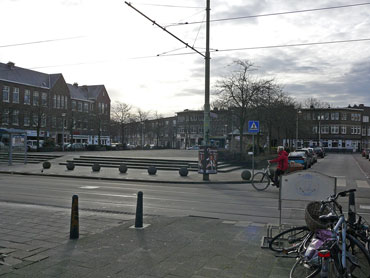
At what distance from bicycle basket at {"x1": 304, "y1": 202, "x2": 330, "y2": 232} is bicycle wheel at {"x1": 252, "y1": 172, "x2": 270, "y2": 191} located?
10859 mm

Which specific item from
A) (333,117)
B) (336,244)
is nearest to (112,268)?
(336,244)

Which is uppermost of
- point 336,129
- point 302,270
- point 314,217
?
point 336,129

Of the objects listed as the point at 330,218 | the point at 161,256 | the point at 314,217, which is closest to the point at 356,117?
the point at 314,217

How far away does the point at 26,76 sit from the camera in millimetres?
69000

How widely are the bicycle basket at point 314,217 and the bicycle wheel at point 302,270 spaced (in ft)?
1.59

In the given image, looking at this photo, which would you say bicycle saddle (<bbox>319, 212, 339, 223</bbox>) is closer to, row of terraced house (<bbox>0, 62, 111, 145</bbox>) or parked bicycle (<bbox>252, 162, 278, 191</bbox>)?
parked bicycle (<bbox>252, 162, 278, 191</bbox>)

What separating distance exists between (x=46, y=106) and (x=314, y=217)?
2321 inches

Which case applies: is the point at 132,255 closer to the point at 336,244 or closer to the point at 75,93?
the point at 336,244

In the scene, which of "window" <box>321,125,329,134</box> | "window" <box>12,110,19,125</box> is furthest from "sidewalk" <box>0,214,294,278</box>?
"window" <box>321,125,329,134</box>

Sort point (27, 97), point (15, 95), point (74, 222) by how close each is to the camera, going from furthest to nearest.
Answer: point (27, 97) < point (15, 95) < point (74, 222)

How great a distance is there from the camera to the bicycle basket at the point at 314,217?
15.3 feet

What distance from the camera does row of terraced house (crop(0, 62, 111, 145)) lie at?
56750 millimetres

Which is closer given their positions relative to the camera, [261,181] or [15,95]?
[261,181]

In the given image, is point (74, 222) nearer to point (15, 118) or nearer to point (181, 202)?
point (181, 202)
